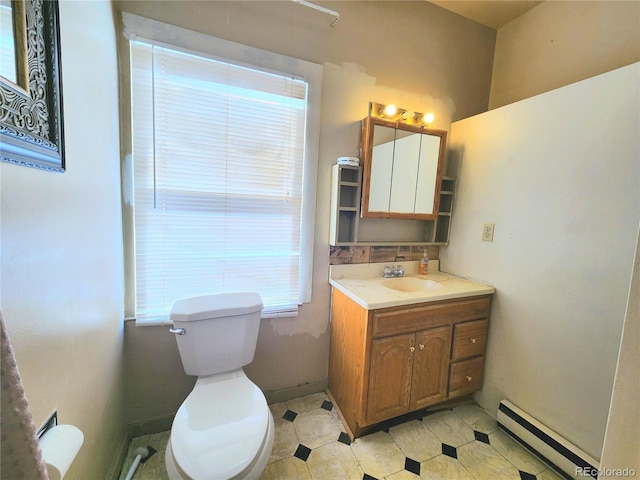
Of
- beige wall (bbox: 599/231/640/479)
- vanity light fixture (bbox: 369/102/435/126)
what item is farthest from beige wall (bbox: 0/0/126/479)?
vanity light fixture (bbox: 369/102/435/126)

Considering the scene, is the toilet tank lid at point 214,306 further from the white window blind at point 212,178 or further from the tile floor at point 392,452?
the tile floor at point 392,452

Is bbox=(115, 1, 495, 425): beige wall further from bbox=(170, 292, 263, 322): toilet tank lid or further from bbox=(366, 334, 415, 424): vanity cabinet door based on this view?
bbox=(366, 334, 415, 424): vanity cabinet door

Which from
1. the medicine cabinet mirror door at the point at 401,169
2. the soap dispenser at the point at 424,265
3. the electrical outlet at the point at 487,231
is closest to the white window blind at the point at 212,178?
the medicine cabinet mirror door at the point at 401,169

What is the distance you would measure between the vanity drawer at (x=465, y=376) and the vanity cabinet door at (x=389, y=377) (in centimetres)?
36

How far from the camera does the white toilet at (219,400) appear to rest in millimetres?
909

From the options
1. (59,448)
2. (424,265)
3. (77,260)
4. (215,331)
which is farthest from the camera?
(424,265)

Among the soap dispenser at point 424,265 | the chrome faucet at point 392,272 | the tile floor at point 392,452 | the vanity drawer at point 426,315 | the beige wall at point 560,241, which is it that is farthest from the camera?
the soap dispenser at point 424,265

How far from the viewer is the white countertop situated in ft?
4.74

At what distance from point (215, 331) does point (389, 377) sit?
3.29ft

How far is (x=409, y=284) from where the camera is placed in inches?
75.8

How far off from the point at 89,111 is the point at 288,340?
154 centimetres

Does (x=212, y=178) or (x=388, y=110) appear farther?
(x=388, y=110)

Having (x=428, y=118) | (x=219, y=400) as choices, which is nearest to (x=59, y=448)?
(x=219, y=400)

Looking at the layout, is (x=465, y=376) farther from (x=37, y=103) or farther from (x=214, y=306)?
(x=37, y=103)
